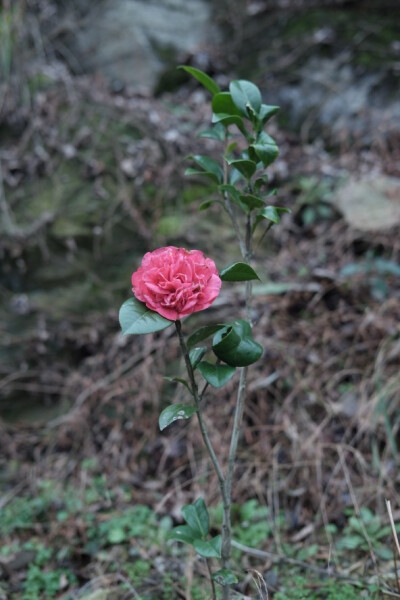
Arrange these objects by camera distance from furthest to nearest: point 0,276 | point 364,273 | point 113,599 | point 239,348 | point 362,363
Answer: point 0,276 < point 364,273 < point 362,363 < point 113,599 < point 239,348

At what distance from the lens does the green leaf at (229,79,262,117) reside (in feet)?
4.14

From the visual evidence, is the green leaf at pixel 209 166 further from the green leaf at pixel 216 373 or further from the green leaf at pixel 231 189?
the green leaf at pixel 216 373

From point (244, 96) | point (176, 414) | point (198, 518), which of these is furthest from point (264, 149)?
point (198, 518)

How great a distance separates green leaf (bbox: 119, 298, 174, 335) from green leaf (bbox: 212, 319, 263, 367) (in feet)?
0.51

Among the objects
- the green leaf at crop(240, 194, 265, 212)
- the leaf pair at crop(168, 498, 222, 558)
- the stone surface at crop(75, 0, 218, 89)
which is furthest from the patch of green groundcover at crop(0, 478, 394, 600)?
the stone surface at crop(75, 0, 218, 89)

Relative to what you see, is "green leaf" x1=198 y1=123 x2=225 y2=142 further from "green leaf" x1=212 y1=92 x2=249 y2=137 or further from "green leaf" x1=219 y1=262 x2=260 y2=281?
"green leaf" x1=219 y1=262 x2=260 y2=281

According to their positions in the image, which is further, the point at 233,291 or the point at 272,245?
the point at 272,245

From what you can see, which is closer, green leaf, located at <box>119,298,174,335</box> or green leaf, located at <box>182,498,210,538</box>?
green leaf, located at <box>119,298,174,335</box>

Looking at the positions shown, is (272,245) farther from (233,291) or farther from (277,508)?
(277,508)

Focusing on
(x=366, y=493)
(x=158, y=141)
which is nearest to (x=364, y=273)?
(x=366, y=493)

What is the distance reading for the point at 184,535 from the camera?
124cm

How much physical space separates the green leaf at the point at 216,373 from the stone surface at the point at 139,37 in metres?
3.92

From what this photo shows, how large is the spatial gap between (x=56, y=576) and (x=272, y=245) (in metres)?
2.20

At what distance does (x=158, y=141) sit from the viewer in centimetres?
341
